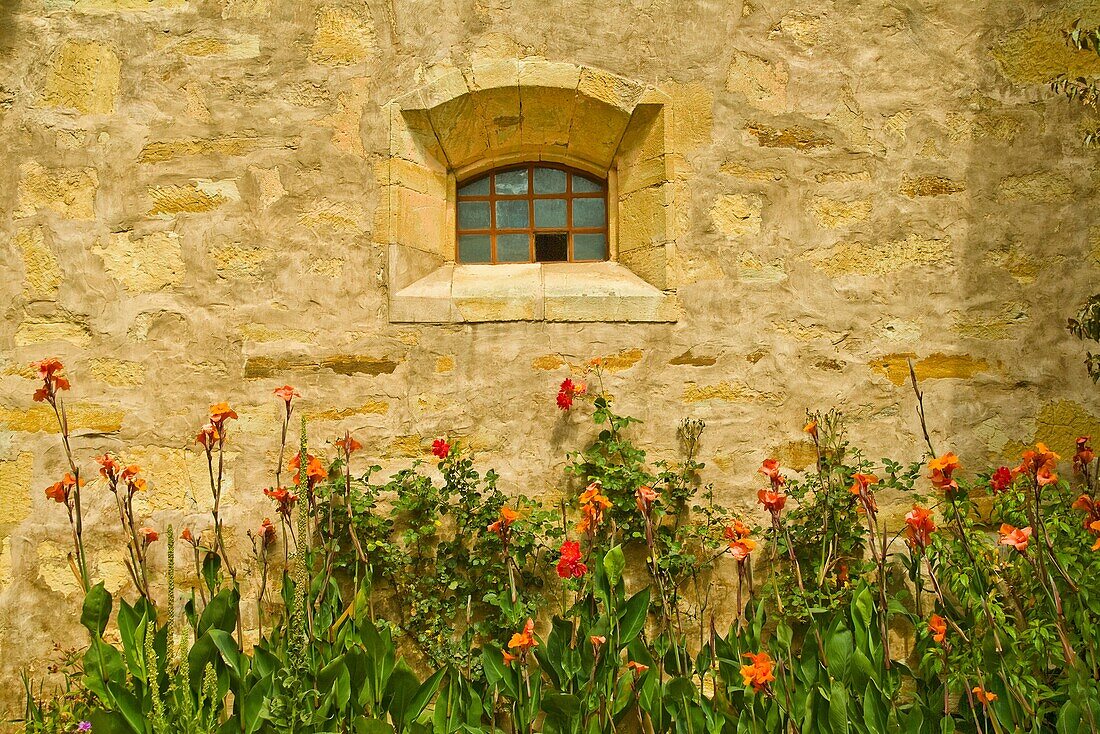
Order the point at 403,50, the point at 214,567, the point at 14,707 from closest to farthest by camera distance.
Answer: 1. the point at 214,567
2. the point at 14,707
3. the point at 403,50

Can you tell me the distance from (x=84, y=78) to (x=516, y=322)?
6.29 feet

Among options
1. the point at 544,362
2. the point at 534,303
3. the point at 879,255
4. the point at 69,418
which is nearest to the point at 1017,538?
the point at 879,255

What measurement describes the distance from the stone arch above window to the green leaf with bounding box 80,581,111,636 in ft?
4.43

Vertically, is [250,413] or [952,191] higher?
[952,191]

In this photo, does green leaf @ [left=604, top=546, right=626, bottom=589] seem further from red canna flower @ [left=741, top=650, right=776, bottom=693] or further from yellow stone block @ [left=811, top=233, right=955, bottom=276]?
yellow stone block @ [left=811, top=233, right=955, bottom=276]

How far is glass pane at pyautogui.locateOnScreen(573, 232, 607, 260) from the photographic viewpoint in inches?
141

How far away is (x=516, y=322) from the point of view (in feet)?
10.6

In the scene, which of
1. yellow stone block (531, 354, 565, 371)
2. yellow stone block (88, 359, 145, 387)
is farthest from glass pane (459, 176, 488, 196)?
yellow stone block (88, 359, 145, 387)

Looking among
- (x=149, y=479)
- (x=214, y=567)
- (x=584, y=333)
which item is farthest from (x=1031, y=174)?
(x=149, y=479)

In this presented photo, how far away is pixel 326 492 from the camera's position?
3.06 m

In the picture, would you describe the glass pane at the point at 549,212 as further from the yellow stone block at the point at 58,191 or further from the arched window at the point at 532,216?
the yellow stone block at the point at 58,191

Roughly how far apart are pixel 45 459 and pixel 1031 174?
3.84 metres

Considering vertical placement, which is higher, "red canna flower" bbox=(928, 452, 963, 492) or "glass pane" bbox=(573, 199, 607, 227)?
"glass pane" bbox=(573, 199, 607, 227)

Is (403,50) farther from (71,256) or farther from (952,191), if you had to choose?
(952,191)
